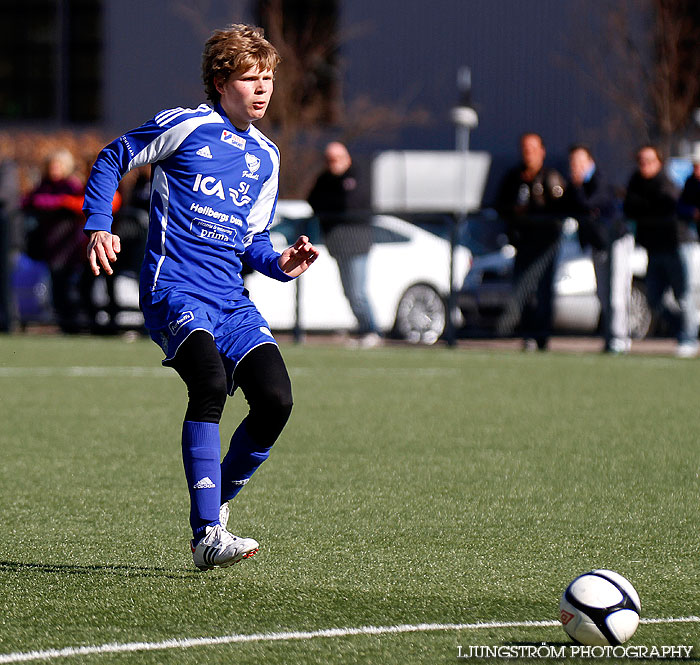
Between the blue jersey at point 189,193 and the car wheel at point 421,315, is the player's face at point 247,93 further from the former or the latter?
the car wheel at point 421,315

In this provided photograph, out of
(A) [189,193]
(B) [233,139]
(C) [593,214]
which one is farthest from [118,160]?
(C) [593,214]

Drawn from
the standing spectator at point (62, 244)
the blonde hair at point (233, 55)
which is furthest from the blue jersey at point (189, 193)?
the standing spectator at point (62, 244)

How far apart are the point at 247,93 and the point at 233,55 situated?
0.51 ft

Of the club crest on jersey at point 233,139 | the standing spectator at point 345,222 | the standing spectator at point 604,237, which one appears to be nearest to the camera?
the club crest on jersey at point 233,139

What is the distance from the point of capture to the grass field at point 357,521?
15.1ft

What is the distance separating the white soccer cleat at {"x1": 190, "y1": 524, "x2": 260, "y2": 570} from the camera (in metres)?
5.27

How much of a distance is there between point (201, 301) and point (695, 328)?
428 inches

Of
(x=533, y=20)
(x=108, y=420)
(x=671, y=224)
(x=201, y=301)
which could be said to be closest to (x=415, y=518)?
(x=201, y=301)

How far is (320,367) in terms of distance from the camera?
14.0 metres

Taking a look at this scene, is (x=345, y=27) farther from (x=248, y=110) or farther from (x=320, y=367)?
(x=248, y=110)

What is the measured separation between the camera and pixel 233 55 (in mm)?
5586

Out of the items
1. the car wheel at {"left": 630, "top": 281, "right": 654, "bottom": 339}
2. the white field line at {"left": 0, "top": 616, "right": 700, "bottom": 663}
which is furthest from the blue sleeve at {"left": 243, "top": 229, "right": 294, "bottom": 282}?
the car wheel at {"left": 630, "top": 281, "right": 654, "bottom": 339}

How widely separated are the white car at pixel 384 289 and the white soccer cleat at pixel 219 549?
36.5 feet

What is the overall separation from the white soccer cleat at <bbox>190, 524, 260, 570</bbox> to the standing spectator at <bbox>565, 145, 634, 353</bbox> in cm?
1058
